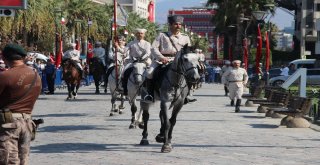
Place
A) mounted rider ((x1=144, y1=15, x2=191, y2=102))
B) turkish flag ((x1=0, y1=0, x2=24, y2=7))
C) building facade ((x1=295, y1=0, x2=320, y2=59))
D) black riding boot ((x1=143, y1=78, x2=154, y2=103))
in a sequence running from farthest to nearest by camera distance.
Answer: building facade ((x1=295, y1=0, x2=320, y2=59)), turkish flag ((x1=0, y1=0, x2=24, y2=7)), black riding boot ((x1=143, y1=78, x2=154, y2=103)), mounted rider ((x1=144, y1=15, x2=191, y2=102))

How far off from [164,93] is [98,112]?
10.1 metres

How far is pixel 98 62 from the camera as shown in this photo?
37.5 m

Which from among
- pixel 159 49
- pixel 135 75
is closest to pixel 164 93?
pixel 159 49

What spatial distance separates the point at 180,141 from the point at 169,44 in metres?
2.14

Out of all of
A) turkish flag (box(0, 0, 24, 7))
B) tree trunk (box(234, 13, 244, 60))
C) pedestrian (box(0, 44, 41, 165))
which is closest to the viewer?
pedestrian (box(0, 44, 41, 165))

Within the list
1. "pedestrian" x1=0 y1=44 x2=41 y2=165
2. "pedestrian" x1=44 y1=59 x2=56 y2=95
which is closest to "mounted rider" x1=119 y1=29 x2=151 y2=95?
"pedestrian" x1=0 y1=44 x2=41 y2=165

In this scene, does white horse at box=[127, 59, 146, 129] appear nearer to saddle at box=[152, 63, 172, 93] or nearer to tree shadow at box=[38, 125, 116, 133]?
tree shadow at box=[38, 125, 116, 133]

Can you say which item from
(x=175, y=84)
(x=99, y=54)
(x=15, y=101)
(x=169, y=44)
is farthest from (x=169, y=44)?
(x=99, y=54)

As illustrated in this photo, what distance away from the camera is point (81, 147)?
15305 millimetres

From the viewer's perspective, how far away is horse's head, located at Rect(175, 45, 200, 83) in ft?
47.2

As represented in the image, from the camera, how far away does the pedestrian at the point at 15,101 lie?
9109mm

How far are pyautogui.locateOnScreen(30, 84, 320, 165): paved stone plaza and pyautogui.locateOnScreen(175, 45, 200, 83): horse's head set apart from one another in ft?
4.20

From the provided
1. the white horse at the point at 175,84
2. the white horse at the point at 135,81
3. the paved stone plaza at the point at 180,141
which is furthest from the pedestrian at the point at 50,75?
the white horse at the point at 175,84

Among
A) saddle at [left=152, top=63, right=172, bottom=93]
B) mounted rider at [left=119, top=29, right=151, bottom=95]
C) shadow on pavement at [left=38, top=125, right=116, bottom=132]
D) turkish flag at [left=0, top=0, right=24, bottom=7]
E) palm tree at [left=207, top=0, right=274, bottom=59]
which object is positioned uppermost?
palm tree at [left=207, top=0, right=274, bottom=59]
